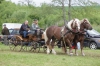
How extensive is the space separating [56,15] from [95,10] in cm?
498

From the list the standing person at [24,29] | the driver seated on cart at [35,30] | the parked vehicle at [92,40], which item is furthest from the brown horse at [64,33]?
the parked vehicle at [92,40]

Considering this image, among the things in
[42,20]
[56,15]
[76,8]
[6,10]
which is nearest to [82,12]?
[76,8]

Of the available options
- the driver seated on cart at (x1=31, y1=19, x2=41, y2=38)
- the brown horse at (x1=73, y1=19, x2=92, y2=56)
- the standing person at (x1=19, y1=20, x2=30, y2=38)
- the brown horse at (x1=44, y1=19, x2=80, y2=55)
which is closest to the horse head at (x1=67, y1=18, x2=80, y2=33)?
the brown horse at (x1=44, y1=19, x2=80, y2=55)

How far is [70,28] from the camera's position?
1617 centimetres

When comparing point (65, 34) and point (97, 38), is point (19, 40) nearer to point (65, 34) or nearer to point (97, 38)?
point (65, 34)

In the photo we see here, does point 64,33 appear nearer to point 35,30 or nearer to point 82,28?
point 82,28

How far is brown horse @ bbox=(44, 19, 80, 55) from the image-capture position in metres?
16.0

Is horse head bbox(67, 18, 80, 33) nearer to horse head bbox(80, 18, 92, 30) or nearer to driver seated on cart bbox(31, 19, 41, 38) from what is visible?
horse head bbox(80, 18, 92, 30)

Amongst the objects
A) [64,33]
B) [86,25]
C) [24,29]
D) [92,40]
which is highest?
[86,25]

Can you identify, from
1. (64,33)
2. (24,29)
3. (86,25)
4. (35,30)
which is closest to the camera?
(86,25)

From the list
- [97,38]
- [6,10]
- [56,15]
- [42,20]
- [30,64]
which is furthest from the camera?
[6,10]

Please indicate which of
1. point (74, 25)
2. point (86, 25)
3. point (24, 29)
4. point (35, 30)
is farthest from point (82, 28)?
point (24, 29)

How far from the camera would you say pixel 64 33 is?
16312 millimetres

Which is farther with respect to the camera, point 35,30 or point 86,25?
point 35,30
